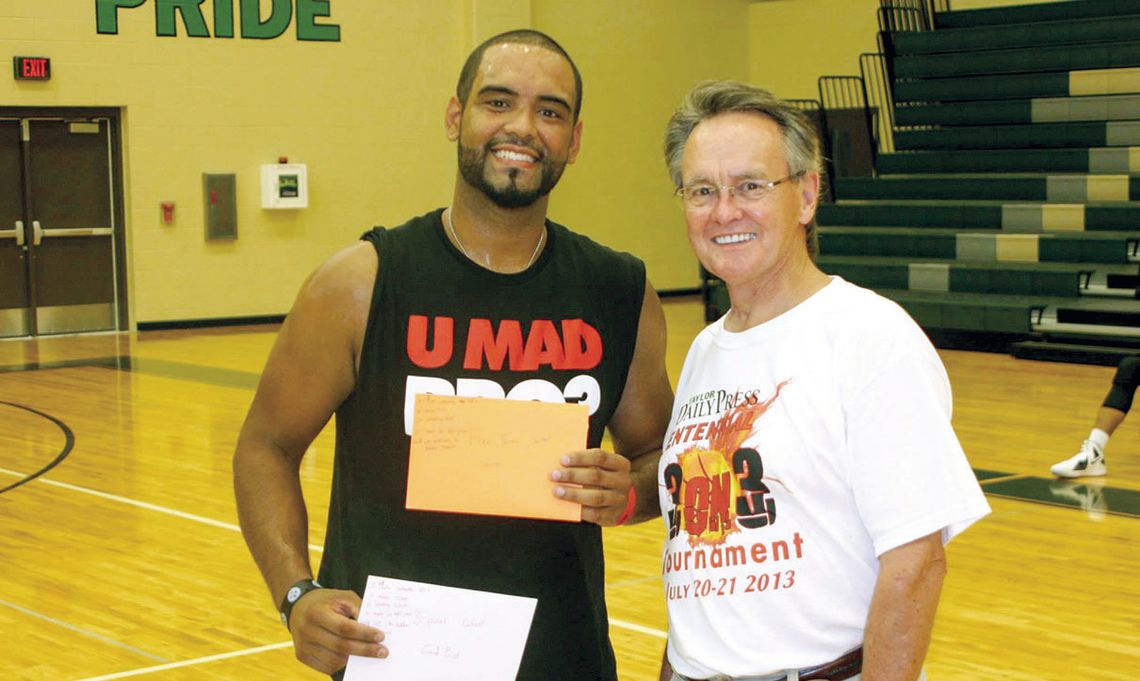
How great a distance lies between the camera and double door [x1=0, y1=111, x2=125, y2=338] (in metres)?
13.4

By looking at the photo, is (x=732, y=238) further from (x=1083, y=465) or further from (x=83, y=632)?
(x=1083, y=465)

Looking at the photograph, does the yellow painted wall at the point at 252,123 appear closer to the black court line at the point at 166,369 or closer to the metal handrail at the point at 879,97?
the black court line at the point at 166,369

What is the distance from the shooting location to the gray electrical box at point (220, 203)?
46.8 ft

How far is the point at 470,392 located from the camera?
2.18 meters

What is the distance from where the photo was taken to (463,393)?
2178mm

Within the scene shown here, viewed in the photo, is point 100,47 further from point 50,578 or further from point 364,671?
point 364,671

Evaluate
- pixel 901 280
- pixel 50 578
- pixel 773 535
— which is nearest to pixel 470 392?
pixel 773 535

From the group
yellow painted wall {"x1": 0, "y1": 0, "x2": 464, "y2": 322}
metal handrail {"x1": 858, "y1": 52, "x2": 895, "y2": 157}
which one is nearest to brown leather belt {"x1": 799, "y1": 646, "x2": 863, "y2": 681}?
yellow painted wall {"x1": 0, "y1": 0, "x2": 464, "y2": 322}

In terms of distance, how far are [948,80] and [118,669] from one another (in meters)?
12.5

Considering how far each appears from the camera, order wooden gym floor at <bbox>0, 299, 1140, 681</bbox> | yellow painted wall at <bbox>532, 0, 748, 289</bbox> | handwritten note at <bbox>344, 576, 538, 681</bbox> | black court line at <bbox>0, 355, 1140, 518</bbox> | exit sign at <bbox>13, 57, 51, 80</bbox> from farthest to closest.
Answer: yellow painted wall at <bbox>532, 0, 748, 289</bbox> → exit sign at <bbox>13, 57, 51, 80</bbox> → black court line at <bbox>0, 355, 1140, 518</bbox> → wooden gym floor at <bbox>0, 299, 1140, 681</bbox> → handwritten note at <bbox>344, 576, 538, 681</bbox>

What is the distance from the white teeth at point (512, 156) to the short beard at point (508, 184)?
0.02m

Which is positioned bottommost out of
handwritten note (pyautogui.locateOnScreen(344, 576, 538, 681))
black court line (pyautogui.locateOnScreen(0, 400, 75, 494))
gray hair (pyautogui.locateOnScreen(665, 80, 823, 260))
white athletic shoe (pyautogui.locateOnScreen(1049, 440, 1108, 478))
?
black court line (pyautogui.locateOnScreen(0, 400, 75, 494))

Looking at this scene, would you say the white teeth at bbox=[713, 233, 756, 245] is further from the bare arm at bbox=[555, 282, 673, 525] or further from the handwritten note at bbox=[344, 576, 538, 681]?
the handwritten note at bbox=[344, 576, 538, 681]

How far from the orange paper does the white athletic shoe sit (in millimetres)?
5735
